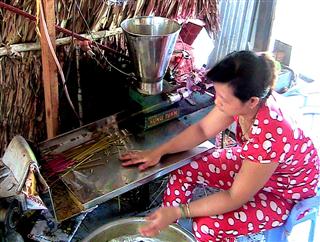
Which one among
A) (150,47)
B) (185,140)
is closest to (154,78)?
(150,47)

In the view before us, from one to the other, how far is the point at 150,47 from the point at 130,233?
3.01 feet

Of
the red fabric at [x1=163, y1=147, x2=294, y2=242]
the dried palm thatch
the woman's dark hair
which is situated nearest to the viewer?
the woman's dark hair

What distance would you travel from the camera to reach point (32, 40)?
2.19m

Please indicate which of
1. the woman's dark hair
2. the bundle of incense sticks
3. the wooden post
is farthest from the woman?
the wooden post

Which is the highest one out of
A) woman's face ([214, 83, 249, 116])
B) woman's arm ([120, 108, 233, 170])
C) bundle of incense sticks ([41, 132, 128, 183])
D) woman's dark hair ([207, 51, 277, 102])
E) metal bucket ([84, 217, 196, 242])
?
woman's dark hair ([207, 51, 277, 102])

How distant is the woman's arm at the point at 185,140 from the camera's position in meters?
2.02

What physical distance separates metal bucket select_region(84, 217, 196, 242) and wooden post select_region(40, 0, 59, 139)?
542mm

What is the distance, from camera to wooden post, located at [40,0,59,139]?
1.91 m

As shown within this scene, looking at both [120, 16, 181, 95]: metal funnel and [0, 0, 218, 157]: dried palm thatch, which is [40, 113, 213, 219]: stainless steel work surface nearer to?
[120, 16, 181, 95]: metal funnel

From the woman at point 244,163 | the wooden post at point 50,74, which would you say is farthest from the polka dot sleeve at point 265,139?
the wooden post at point 50,74

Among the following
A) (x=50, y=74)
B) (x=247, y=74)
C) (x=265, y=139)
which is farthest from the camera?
(x=50, y=74)

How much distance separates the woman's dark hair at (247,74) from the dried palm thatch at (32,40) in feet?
2.89

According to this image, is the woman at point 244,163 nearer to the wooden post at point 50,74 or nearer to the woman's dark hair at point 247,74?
the woman's dark hair at point 247,74

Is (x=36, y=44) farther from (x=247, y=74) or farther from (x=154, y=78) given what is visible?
(x=247, y=74)
